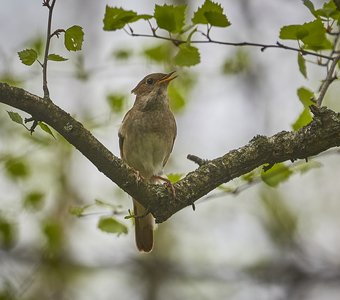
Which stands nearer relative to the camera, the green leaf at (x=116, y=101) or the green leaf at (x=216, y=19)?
the green leaf at (x=216, y=19)

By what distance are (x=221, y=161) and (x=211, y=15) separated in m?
0.92

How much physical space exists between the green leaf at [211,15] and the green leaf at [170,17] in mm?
101

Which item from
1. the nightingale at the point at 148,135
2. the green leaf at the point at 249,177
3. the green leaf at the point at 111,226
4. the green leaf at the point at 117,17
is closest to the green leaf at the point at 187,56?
the green leaf at the point at 117,17

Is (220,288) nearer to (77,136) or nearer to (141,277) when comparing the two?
(141,277)

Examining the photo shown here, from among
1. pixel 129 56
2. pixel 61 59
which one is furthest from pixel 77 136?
pixel 129 56

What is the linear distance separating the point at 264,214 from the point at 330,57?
6076mm

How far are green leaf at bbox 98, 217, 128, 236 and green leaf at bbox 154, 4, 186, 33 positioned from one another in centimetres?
166

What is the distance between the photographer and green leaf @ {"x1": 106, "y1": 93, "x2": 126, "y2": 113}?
569 centimetres

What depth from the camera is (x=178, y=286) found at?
366 inches

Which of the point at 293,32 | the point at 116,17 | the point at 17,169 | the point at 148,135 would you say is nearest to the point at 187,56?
the point at 116,17

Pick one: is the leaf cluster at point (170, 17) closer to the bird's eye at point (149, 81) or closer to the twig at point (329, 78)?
the twig at point (329, 78)

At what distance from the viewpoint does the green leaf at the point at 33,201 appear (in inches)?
227

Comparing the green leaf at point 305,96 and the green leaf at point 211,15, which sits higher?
the green leaf at point 211,15

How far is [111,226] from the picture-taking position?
4.72m
